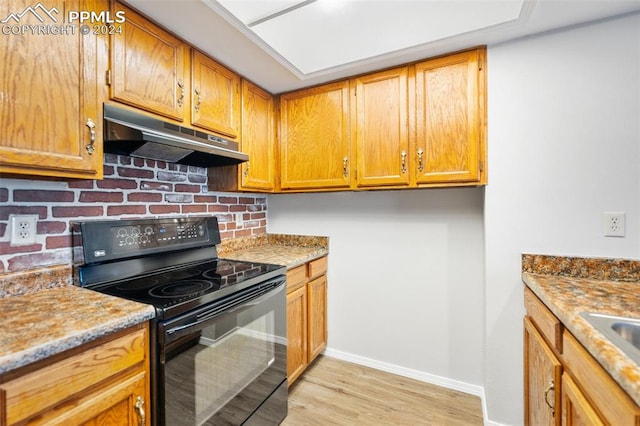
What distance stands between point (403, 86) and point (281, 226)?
1.51 meters

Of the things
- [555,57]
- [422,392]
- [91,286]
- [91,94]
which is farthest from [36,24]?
[422,392]

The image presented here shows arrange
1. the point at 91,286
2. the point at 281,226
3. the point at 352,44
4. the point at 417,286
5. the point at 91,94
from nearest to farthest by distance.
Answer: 1. the point at 91,94
2. the point at 91,286
3. the point at 352,44
4. the point at 417,286
5. the point at 281,226

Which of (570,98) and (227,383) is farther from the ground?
(570,98)

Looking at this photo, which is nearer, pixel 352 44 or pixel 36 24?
pixel 36 24

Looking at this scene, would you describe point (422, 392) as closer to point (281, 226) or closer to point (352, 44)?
point (281, 226)

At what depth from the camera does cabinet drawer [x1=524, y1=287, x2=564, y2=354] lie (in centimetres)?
107

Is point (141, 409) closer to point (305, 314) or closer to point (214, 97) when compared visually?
point (305, 314)

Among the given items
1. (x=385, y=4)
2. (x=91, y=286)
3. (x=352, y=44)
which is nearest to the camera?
(x=91, y=286)

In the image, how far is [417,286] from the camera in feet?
7.04

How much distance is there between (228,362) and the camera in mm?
1314

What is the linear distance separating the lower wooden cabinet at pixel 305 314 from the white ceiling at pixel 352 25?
1395 mm

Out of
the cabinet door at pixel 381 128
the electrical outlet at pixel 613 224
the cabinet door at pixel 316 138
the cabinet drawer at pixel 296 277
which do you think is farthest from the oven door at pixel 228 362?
the electrical outlet at pixel 613 224

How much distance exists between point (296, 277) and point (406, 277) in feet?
2.77

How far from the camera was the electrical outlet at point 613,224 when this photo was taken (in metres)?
1.38
